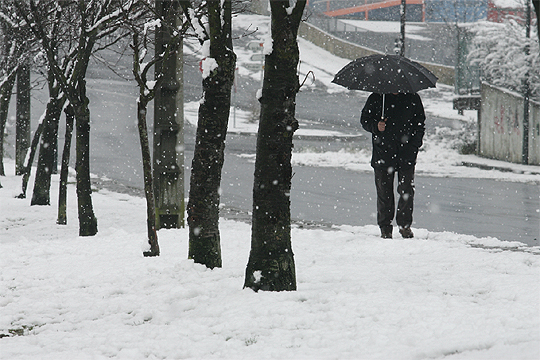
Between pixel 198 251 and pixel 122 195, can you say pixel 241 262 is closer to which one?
pixel 198 251

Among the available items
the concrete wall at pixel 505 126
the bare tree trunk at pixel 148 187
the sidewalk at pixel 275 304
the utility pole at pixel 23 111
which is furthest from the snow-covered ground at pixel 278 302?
the concrete wall at pixel 505 126

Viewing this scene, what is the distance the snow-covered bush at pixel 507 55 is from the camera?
66.8 ft

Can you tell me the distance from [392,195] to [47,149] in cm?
635

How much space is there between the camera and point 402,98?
770 centimetres

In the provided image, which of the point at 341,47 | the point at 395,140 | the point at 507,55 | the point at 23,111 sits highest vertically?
the point at 341,47

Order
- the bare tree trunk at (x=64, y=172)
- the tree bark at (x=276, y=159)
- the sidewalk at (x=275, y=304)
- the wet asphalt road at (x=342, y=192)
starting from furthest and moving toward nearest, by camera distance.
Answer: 1. the wet asphalt road at (x=342, y=192)
2. the bare tree trunk at (x=64, y=172)
3. the tree bark at (x=276, y=159)
4. the sidewalk at (x=275, y=304)

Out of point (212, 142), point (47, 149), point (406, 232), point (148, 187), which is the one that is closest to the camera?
point (212, 142)

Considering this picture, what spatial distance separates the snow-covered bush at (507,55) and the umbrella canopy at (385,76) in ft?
44.4

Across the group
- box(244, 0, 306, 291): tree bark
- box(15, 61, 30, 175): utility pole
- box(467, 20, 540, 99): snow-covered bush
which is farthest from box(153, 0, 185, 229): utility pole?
box(467, 20, 540, 99): snow-covered bush

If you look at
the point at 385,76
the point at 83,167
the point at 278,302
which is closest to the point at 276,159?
the point at 278,302

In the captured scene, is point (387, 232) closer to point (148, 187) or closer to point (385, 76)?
point (385, 76)

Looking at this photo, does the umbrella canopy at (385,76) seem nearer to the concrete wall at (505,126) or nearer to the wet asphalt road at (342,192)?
the wet asphalt road at (342,192)

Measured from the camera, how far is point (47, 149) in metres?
11.1

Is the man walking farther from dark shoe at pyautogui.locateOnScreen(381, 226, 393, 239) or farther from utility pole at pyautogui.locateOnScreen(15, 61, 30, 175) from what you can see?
utility pole at pyautogui.locateOnScreen(15, 61, 30, 175)
